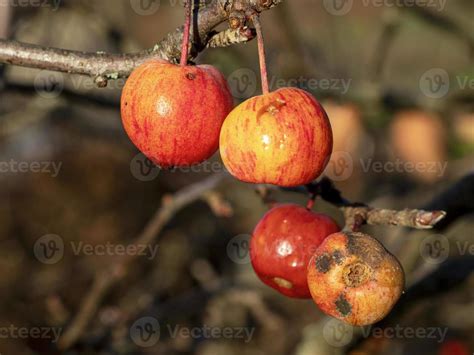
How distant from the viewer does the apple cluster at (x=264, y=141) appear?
1.63m

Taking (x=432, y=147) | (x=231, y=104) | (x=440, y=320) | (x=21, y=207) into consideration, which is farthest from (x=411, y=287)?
(x=21, y=207)

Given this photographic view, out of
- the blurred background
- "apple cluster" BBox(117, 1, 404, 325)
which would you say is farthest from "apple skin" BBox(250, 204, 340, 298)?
the blurred background

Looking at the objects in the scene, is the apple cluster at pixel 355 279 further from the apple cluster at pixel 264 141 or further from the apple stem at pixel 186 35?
the apple stem at pixel 186 35

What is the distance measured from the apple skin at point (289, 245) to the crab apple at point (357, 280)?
270 mm

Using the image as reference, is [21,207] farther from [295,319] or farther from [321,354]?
[321,354]

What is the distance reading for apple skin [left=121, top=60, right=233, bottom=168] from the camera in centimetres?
173

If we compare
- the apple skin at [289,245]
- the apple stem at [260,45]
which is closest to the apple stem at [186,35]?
the apple stem at [260,45]

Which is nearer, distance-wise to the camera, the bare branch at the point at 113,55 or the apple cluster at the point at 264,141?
the apple cluster at the point at 264,141

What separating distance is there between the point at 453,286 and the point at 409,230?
0.51m

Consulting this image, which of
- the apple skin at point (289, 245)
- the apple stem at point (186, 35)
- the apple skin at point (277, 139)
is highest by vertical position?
the apple stem at point (186, 35)

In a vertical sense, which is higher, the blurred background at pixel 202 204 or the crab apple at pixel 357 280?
the crab apple at pixel 357 280

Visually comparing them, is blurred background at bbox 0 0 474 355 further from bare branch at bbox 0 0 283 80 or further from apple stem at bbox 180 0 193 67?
apple stem at bbox 180 0 193 67

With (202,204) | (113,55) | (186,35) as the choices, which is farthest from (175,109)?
(202,204)

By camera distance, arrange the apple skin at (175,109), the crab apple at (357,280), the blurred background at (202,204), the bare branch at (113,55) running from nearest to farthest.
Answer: the crab apple at (357,280), the apple skin at (175,109), the bare branch at (113,55), the blurred background at (202,204)
